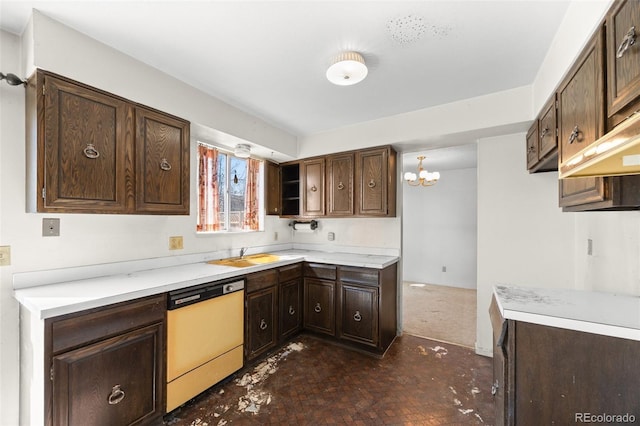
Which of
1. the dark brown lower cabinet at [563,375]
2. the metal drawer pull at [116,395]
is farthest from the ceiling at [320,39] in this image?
the metal drawer pull at [116,395]

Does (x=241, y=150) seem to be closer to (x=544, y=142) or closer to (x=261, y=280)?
(x=261, y=280)

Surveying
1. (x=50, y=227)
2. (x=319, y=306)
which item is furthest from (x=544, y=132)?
(x=50, y=227)

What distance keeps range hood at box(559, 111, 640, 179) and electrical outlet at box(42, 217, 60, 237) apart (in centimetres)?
271

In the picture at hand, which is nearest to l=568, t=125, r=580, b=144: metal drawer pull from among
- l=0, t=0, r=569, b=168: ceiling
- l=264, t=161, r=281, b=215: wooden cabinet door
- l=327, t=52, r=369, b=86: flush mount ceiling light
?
l=0, t=0, r=569, b=168: ceiling

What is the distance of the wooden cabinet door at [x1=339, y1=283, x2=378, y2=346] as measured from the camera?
274 cm

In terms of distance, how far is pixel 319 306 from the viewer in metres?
3.05

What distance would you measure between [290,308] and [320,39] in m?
2.52

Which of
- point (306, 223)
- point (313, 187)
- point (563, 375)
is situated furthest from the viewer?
point (306, 223)

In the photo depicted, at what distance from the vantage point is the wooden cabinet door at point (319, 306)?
9.77 feet

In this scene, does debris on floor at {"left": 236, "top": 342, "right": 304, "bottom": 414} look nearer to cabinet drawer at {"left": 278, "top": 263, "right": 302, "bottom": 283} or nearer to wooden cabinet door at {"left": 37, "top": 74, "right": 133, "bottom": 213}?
cabinet drawer at {"left": 278, "top": 263, "right": 302, "bottom": 283}

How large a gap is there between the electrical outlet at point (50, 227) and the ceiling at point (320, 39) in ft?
3.79

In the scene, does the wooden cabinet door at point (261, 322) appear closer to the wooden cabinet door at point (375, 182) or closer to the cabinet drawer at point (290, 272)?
the cabinet drawer at point (290, 272)

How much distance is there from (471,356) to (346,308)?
1.32 m

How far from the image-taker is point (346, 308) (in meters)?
2.90
